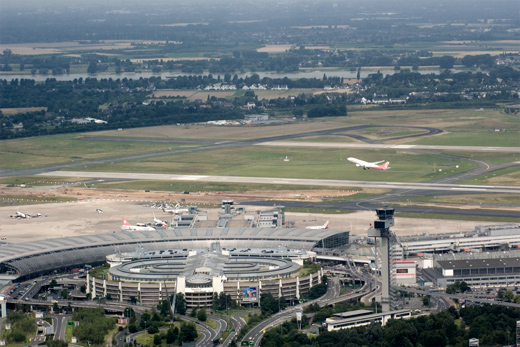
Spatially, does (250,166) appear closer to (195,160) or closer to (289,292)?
(195,160)

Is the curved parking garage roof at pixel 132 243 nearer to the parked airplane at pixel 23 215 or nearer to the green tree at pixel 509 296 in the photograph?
the green tree at pixel 509 296

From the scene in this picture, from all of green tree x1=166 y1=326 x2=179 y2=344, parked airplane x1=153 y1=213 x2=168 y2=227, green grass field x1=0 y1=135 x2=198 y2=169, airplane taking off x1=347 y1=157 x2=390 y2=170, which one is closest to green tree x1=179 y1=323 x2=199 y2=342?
green tree x1=166 y1=326 x2=179 y2=344

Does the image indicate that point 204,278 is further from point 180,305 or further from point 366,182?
point 366,182

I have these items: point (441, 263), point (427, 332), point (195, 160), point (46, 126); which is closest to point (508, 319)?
point (427, 332)

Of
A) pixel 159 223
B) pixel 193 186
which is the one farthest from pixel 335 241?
pixel 193 186

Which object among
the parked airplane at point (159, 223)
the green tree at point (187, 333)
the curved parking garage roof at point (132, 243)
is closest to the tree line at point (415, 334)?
the green tree at point (187, 333)
